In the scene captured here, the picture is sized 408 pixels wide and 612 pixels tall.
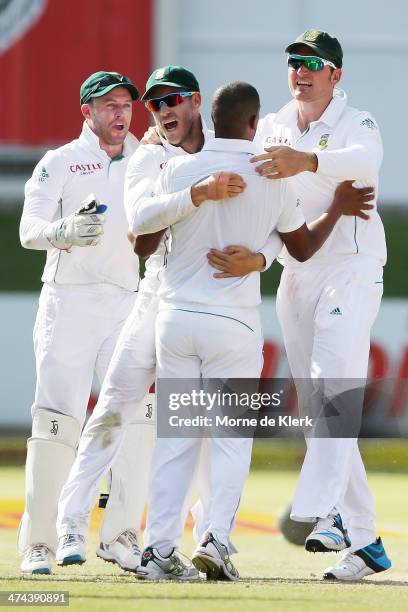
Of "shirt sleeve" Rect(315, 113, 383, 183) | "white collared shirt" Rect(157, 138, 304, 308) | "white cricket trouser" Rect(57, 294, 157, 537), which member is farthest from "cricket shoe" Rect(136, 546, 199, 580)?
"shirt sleeve" Rect(315, 113, 383, 183)

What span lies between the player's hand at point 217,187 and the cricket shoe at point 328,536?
4.13 feet

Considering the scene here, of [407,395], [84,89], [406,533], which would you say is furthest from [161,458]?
[407,395]

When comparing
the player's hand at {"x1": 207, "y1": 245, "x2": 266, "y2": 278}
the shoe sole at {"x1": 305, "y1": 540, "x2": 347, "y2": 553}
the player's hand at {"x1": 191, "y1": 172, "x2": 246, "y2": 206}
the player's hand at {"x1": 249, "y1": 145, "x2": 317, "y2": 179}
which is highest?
the player's hand at {"x1": 249, "y1": 145, "x2": 317, "y2": 179}

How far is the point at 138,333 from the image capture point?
5.82m

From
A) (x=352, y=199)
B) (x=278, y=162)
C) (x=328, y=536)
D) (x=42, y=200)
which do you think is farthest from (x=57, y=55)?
(x=328, y=536)

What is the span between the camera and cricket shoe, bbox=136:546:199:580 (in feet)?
18.3

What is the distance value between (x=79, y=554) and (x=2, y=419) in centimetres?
814

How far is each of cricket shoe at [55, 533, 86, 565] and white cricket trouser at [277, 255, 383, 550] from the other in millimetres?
791

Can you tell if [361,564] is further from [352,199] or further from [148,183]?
[148,183]

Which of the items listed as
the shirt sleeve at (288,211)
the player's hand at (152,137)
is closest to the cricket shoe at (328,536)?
the shirt sleeve at (288,211)

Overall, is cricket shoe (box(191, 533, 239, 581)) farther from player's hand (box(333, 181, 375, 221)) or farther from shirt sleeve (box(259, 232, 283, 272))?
player's hand (box(333, 181, 375, 221))

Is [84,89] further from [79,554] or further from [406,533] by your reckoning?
[406,533]

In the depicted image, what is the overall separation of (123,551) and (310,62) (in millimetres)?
2004

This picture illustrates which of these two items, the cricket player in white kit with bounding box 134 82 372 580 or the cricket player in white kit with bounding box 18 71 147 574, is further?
the cricket player in white kit with bounding box 18 71 147 574
